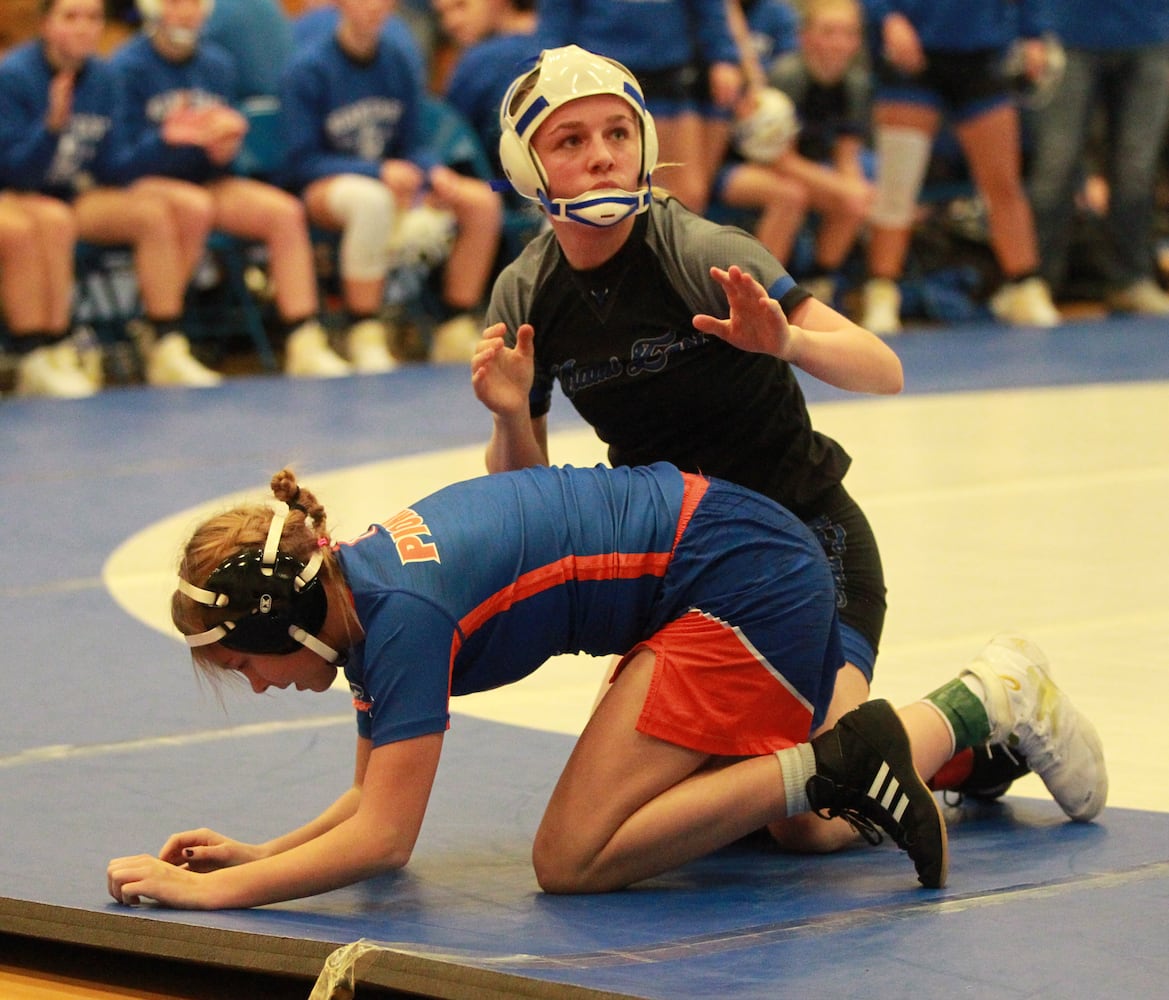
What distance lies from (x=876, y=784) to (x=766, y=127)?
7189mm

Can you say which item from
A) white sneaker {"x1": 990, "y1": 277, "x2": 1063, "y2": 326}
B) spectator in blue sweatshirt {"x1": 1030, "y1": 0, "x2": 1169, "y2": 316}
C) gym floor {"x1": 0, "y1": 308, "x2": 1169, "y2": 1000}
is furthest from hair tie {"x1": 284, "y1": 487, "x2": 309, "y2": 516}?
spectator in blue sweatshirt {"x1": 1030, "y1": 0, "x2": 1169, "y2": 316}

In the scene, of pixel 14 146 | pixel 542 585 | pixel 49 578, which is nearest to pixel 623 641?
pixel 542 585

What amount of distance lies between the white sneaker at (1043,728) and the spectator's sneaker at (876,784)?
0.31 meters

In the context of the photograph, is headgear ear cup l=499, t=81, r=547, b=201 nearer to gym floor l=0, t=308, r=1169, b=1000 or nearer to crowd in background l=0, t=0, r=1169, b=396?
gym floor l=0, t=308, r=1169, b=1000

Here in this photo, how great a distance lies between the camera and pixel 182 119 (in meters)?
8.61

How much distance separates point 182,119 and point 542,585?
644 cm

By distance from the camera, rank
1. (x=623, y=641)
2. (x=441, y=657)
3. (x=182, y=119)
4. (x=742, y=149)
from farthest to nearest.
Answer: (x=742, y=149) → (x=182, y=119) → (x=623, y=641) → (x=441, y=657)

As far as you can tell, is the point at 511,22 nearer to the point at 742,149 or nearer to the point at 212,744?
the point at 742,149

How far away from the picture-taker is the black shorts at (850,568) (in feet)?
10.3

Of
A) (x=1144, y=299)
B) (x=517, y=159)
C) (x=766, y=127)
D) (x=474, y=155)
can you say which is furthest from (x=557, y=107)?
(x=1144, y=299)

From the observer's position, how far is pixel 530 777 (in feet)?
10.5

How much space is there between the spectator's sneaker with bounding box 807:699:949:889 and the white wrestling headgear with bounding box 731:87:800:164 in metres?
7.07

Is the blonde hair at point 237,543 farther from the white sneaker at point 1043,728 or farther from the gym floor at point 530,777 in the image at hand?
the white sneaker at point 1043,728

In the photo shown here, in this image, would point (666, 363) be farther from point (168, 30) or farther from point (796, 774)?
point (168, 30)
